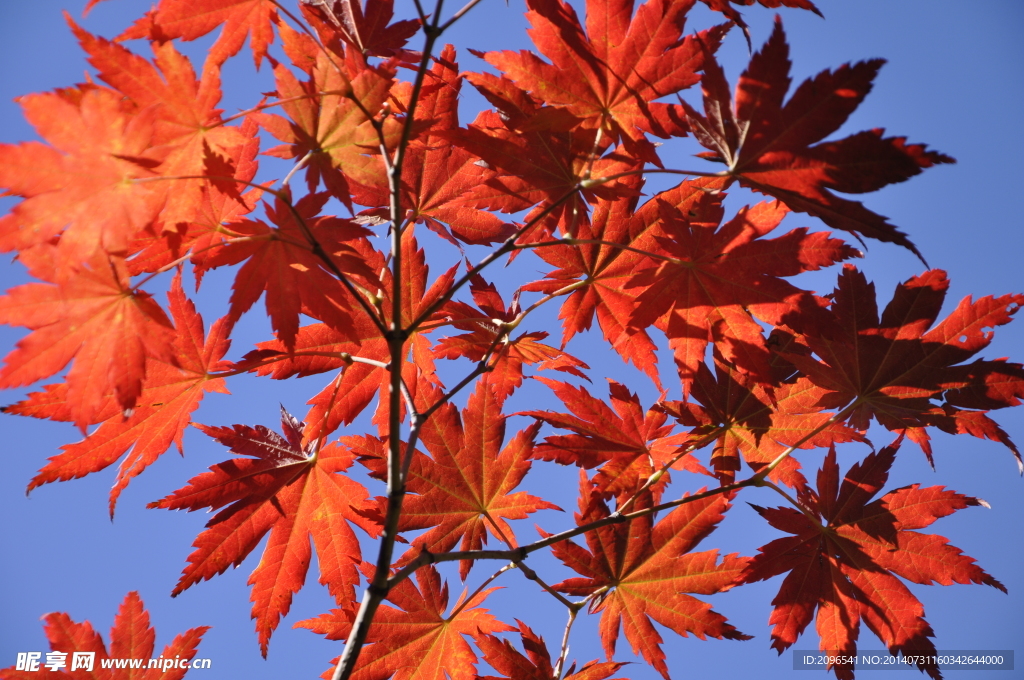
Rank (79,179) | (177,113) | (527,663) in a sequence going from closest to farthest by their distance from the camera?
(79,179), (177,113), (527,663)

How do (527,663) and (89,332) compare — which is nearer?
(89,332)

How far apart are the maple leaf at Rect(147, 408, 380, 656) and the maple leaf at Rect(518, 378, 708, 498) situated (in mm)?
469

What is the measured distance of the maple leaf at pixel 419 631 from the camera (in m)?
1.40

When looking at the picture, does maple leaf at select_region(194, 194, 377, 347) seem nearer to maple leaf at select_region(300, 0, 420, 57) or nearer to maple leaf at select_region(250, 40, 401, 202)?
maple leaf at select_region(250, 40, 401, 202)

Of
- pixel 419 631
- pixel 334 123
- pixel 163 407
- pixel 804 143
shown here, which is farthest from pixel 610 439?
pixel 163 407

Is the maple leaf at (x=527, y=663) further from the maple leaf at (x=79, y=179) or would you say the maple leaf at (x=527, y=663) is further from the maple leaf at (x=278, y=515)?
the maple leaf at (x=79, y=179)

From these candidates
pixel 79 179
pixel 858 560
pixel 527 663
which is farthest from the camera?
pixel 858 560

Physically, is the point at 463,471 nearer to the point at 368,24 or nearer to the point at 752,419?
the point at 752,419

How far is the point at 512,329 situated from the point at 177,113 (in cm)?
77

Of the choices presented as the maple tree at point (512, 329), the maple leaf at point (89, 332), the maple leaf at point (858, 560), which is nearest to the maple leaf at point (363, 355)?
the maple tree at point (512, 329)

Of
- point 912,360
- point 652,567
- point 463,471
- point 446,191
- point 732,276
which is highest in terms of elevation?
point 446,191

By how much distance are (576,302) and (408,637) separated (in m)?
0.88

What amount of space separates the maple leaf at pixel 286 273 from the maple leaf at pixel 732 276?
2.00ft

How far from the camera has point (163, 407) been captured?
54.4 inches
